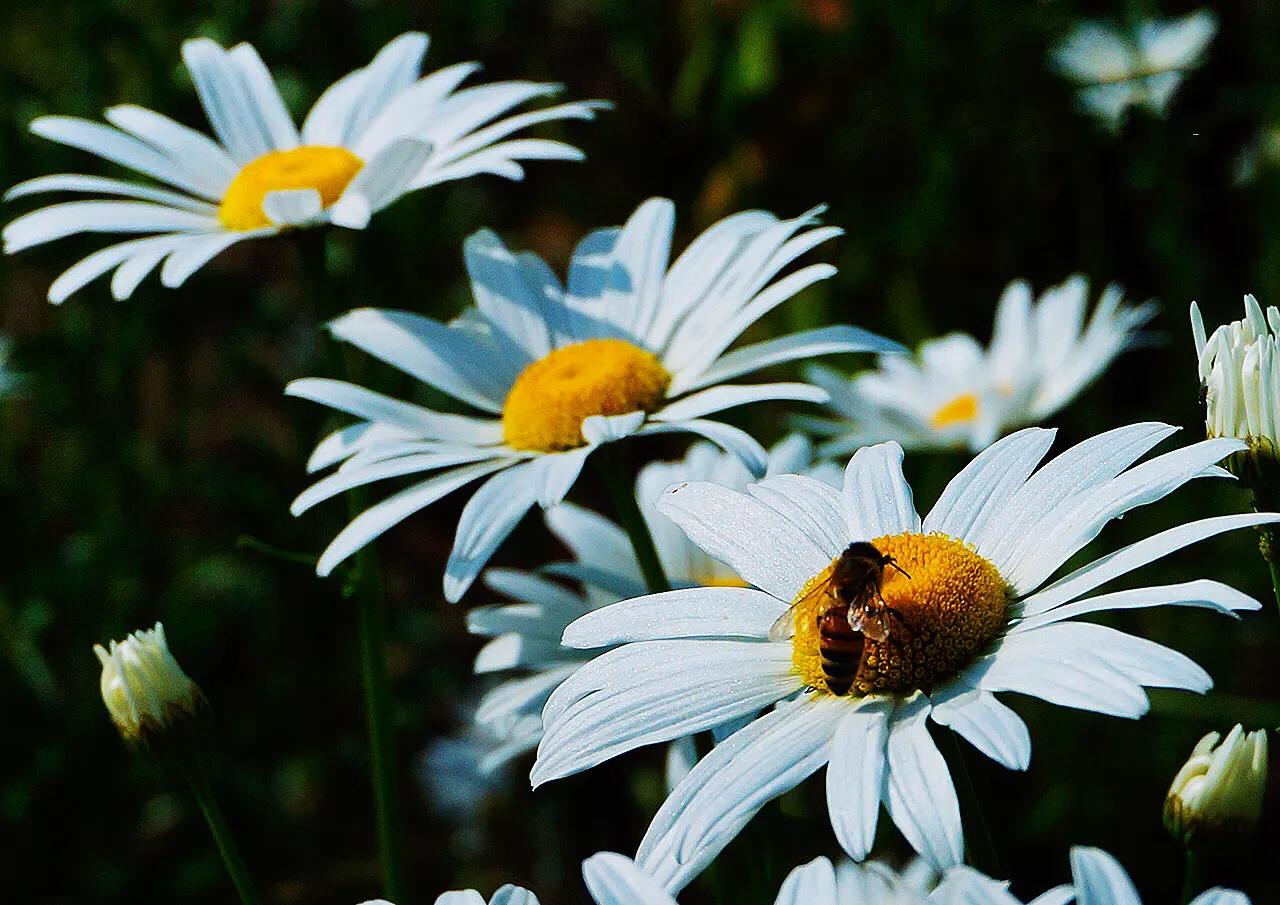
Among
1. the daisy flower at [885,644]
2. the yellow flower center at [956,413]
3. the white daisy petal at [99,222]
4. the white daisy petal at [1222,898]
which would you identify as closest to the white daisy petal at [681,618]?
the daisy flower at [885,644]

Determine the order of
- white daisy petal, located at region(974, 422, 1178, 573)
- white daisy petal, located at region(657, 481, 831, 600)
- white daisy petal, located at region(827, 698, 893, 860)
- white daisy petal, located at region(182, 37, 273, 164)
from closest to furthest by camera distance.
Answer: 1. white daisy petal, located at region(827, 698, 893, 860)
2. white daisy petal, located at region(974, 422, 1178, 573)
3. white daisy petal, located at region(657, 481, 831, 600)
4. white daisy petal, located at region(182, 37, 273, 164)

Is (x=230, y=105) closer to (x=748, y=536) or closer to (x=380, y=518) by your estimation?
(x=380, y=518)

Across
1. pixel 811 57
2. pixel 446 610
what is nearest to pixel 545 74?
pixel 811 57

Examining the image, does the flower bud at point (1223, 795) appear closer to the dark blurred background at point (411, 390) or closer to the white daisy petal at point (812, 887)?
the white daisy petal at point (812, 887)

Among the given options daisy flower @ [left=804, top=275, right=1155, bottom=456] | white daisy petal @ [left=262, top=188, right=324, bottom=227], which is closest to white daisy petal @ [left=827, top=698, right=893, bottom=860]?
white daisy petal @ [left=262, top=188, right=324, bottom=227]

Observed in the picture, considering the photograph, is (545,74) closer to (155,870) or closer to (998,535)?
(155,870)

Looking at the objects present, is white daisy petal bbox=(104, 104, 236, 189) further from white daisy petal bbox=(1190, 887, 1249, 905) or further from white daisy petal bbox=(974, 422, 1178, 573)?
white daisy petal bbox=(1190, 887, 1249, 905)

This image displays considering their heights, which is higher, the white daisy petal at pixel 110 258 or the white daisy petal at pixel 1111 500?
the white daisy petal at pixel 110 258
